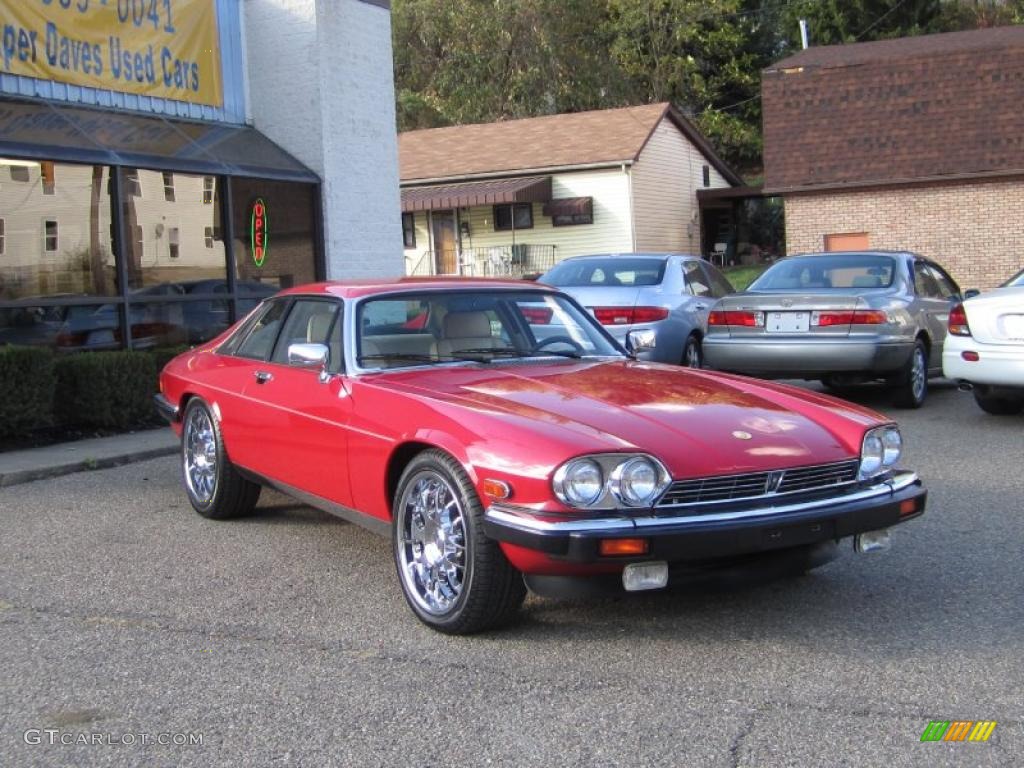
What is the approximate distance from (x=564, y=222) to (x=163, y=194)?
20.0 metres

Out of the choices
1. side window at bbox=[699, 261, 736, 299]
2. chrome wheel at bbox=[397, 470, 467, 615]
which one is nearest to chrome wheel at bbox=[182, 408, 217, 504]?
chrome wheel at bbox=[397, 470, 467, 615]

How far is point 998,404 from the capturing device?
10.2 meters

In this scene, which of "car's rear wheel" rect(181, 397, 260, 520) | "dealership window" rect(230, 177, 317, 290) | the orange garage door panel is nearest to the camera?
"car's rear wheel" rect(181, 397, 260, 520)

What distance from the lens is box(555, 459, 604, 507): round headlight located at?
4.12m

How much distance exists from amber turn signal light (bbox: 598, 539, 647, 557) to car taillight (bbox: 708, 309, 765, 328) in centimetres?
699

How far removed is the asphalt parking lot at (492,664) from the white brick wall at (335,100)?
964cm

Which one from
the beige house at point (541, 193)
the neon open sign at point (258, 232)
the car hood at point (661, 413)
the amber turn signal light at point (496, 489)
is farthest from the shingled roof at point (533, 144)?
the amber turn signal light at point (496, 489)

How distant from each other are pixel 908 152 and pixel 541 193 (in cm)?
999

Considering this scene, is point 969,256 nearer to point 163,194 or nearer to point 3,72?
point 163,194

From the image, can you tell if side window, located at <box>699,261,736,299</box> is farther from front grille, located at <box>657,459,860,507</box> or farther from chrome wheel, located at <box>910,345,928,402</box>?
front grille, located at <box>657,459,860,507</box>

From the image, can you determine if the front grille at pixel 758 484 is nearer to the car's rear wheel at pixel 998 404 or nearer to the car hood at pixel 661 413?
the car hood at pixel 661 413

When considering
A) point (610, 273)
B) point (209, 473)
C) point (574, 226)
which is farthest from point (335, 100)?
point (574, 226)

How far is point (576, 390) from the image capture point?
16.4 ft

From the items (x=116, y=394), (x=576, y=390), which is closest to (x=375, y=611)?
(x=576, y=390)
